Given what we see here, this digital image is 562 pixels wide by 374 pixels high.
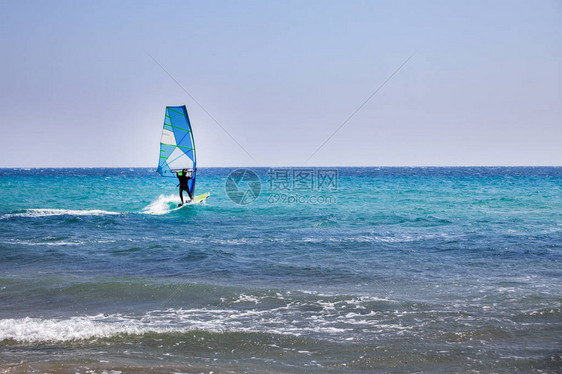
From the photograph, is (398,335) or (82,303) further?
(82,303)

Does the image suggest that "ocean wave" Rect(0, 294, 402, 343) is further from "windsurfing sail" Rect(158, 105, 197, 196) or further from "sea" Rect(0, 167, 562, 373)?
"windsurfing sail" Rect(158, 105, 197, 196)

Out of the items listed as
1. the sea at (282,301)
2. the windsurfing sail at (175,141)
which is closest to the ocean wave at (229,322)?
the sea at (282,301)

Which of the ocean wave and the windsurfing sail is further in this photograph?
the windsurfing sail

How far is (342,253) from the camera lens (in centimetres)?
1339

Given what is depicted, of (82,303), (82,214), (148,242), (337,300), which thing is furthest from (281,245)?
(82,214)

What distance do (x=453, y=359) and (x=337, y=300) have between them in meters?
2.88

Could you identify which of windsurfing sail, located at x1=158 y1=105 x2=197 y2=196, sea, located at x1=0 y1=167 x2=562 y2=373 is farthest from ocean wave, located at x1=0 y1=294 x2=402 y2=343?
windsurfing sail, located at x1=158 y1=105 x2=197 y2=196

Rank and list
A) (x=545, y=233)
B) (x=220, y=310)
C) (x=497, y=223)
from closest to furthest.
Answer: (x=220, y=310) → (x=545, y=233) → (x=497, y=223)

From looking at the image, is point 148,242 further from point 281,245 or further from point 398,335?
point 398,335

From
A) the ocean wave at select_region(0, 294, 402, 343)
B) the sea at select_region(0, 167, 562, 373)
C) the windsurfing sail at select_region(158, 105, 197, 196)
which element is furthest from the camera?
the windsurfing sail at select_region(158, 105, 197, 196)

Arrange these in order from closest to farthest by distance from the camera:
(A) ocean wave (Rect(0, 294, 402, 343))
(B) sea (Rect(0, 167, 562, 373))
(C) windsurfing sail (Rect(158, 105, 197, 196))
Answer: (B) sea (Rect(0, 167, 562, 373))
(A) ocean wave (Rect(0, 294, 402, 343))
(C) windsurfing sail (Rect(158, 105, 197, 196))

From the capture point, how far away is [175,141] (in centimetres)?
2373

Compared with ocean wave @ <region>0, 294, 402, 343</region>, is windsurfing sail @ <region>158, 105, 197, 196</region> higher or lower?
higher

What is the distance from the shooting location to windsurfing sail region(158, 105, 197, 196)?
2273 centimetres
